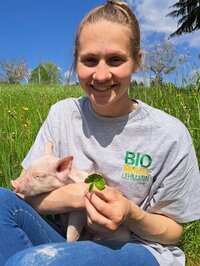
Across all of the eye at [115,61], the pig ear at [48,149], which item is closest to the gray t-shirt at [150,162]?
the pig ear at [48,149]

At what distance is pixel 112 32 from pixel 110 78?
0.18m

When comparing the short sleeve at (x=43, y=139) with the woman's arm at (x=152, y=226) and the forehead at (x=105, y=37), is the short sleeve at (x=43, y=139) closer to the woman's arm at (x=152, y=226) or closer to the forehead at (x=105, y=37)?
the forehead at (x=105, y=37)

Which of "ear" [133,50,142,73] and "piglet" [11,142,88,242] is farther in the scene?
"ear" [133,50,142,73]

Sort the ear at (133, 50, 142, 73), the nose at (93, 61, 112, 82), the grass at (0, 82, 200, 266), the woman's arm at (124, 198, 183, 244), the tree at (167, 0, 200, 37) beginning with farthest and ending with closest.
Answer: the tree at (167, 0, 200, 37) → the grass at (0, 82, 200, 266) → the ear at (133, 50, 142, 73) → the nose at (93, 61, 112, 82) → the woman's arm at (124, 198, 183, 244)

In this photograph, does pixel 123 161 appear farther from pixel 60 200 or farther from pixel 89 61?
pixel 89 61

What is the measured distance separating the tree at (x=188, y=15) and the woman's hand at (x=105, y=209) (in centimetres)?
2416

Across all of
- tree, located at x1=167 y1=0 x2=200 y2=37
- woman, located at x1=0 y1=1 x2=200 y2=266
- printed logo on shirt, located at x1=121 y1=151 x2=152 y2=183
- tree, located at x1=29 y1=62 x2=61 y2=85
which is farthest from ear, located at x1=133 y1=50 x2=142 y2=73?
tree, located at x1=167 y1=0 x2=200 y2=37

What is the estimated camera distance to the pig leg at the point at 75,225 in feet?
5.88

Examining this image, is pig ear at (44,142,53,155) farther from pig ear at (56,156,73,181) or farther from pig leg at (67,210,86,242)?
pig leg at (67,210,86,242)

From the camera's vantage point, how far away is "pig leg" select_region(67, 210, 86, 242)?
5.88ft

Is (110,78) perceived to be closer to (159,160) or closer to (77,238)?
(159,160)

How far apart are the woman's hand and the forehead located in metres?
0.60

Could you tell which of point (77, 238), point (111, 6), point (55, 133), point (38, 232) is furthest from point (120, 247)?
point (111, 6)

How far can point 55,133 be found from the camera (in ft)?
6.69
